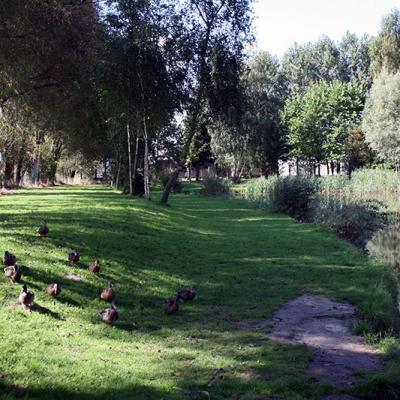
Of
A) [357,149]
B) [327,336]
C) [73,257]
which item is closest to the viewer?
[327,336]

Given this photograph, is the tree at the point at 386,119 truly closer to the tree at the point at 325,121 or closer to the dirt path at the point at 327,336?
the tree at the point at 325,121

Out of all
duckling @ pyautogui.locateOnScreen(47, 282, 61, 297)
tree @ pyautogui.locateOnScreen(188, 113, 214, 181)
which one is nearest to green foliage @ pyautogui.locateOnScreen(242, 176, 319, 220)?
duckling @ pyautogui.locateOnScreen(47, 282, 61, 297)

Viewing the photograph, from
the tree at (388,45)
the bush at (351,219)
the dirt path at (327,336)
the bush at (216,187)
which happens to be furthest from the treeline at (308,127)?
the dirt path at (327,336)

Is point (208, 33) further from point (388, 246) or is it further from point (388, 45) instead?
point (388, 45)

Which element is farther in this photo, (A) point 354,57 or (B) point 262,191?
(A) point 354,57

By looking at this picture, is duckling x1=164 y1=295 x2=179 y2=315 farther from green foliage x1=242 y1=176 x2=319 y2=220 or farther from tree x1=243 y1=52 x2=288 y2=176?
tree x1=243 y1=52 x2=288 y2=176

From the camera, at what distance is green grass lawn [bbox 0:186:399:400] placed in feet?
16.8

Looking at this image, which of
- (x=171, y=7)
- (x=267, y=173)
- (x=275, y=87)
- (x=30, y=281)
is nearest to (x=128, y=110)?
(x=171, y=7)

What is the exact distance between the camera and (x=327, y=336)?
7.13 m

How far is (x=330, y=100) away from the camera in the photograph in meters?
61.0

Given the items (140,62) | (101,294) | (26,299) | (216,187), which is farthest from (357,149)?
(26,299)

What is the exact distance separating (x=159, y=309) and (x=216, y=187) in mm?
36092

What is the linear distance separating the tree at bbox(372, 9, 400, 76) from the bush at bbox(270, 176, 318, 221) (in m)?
37.1

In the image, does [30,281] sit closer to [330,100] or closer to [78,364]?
[78,364]
